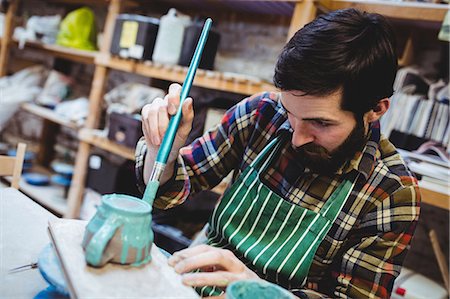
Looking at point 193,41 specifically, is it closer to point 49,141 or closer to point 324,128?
point 324,128

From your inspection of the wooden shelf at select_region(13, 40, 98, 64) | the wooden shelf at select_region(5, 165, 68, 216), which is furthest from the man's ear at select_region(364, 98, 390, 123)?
the wooden shelf at select_region(5, 165, 68, 216)

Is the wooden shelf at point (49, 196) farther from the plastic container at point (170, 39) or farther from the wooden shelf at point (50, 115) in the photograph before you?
the plastic container at point (170, 39)

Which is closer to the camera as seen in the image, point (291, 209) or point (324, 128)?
point (324, 128)

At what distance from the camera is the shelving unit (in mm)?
1797

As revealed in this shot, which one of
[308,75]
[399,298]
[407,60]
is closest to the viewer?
[308,75]

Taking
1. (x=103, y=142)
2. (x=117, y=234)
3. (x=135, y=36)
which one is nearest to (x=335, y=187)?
(x=117, y=234)

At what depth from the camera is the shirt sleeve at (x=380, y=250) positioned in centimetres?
99

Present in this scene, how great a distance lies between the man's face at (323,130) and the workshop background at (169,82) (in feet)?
2.52

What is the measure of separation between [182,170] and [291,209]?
32 cm

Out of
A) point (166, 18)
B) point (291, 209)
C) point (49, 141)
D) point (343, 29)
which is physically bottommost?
point (49, 141)

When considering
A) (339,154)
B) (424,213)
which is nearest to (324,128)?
(339,154)

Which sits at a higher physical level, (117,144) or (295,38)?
(295,38)

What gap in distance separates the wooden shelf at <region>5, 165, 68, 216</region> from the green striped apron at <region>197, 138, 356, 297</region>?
2115 mm

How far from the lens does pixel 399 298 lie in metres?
1.71
